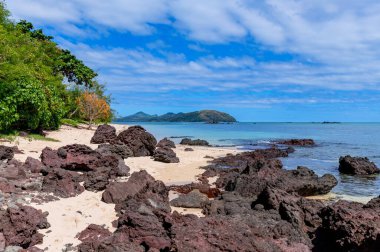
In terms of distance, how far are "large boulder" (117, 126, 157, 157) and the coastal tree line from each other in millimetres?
6506

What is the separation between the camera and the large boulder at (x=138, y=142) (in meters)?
23.5

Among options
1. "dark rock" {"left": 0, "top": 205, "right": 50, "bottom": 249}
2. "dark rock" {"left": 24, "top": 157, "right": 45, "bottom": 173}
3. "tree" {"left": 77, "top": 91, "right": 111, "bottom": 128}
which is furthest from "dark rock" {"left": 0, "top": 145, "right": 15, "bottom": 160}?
"tree" {"left": 77, "top": 91, "right": 111, "bottom": 128}

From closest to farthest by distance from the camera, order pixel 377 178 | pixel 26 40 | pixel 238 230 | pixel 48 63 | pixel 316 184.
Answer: pixel 238 230 → pixel 316 184 → pixel 377 178 → pixel 26 40 → pixel 48 63

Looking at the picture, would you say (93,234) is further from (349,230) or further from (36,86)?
(36,86)

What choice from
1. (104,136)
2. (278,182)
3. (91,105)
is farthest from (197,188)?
(91,105)

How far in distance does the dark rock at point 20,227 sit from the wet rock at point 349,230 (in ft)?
19.4

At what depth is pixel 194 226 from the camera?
7316mm

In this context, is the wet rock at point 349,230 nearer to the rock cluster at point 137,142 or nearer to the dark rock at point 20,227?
the dark rock at point 20,227

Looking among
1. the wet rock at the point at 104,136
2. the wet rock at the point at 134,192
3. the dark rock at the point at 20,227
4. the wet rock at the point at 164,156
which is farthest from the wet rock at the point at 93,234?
the wet rock at the point at 104,136

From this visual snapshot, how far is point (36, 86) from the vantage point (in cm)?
2552

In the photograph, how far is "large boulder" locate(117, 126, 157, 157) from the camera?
2353cm

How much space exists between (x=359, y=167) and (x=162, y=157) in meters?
11.8

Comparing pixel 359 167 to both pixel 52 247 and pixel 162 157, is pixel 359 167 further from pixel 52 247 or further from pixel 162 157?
pixel 52 247

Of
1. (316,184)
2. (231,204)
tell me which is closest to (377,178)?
(316,184)
